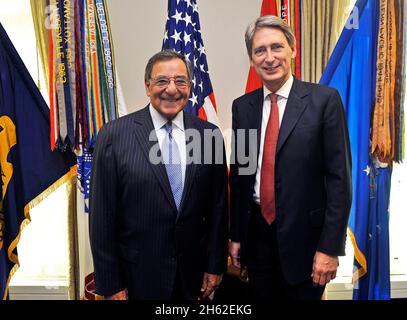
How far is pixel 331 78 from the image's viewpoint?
2180 millimetres

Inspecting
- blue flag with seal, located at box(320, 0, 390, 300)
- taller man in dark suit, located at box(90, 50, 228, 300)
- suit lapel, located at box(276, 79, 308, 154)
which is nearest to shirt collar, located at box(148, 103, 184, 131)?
taller man in dark suit, located at box(90, 50, 228, 300)

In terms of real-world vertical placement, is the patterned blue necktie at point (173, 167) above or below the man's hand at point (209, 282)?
above

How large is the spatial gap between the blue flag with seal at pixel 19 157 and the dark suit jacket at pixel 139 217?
95cm

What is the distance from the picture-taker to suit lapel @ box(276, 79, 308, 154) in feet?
4.77

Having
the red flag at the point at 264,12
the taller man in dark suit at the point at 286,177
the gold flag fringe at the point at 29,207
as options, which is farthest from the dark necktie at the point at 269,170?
the gold flag fringe at the point at 29,207

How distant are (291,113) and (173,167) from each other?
0.55 m

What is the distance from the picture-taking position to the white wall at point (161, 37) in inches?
98.7

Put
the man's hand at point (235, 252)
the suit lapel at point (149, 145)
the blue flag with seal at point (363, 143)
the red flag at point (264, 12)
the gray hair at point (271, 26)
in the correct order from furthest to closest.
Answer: the red flag at point (264, 12)
the blue flag with seal at point (363, 143)
the man's hand at point (235, 252)
the gray hair at point (271, 26)
the suit lapel at point (149, 145)

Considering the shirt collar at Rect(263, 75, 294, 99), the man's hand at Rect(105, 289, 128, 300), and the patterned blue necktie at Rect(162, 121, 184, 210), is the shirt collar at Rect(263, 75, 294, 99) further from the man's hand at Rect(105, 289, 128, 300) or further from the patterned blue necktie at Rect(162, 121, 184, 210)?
the man's hand at Rect(105, 289, 128, 300)

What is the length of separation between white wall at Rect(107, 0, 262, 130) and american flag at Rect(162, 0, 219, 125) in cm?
20

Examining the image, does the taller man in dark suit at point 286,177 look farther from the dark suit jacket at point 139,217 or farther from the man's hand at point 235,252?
the dark suit jacket at point 139,217
